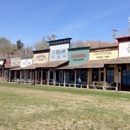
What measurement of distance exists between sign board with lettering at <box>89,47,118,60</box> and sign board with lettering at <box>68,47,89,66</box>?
0.82 meters

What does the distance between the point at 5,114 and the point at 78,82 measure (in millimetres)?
22148

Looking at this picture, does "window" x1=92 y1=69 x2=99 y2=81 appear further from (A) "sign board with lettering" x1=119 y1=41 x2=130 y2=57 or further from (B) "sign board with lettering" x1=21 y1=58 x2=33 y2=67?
(B) "sign board with lettering" x1=21 y1=58 x2=33 y2=67

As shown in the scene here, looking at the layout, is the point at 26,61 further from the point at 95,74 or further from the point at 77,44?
the point at 77,44

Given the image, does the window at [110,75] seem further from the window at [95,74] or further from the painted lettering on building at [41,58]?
the painted lettering on building at [41,58]

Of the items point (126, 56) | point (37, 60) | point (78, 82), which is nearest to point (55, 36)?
point (37, 60)

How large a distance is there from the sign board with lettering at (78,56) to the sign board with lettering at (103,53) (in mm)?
820

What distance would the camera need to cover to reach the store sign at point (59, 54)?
35594mm

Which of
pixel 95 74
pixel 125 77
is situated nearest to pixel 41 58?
pixel 95 74

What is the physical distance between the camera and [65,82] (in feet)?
115

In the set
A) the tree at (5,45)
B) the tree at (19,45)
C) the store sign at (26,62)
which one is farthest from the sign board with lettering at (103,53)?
the tree at (19,45)

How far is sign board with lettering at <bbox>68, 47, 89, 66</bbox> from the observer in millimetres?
31902

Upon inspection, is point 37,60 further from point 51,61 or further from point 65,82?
point 65,82

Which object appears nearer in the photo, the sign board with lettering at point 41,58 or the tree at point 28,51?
the sign board with lettering at point 41,58

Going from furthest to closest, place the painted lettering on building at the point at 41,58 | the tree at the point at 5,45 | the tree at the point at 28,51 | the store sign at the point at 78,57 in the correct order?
the tree at the point at 5,45 < the tree at the point at 28,51 < the painted lettering on building at the point at 41,58 < the store sign at the point at 78,57
